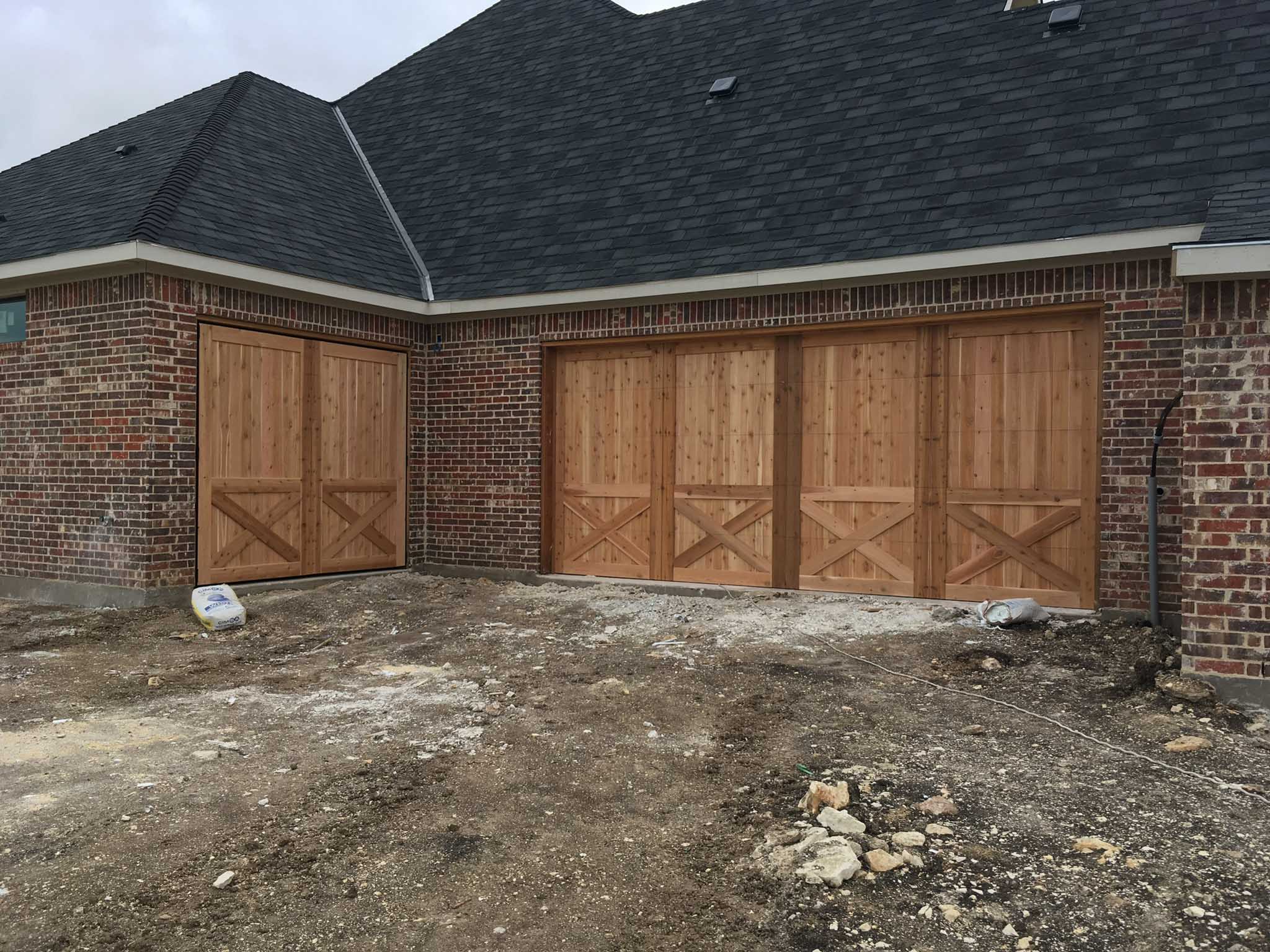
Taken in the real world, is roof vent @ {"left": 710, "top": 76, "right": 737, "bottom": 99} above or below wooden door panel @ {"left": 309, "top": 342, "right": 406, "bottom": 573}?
above

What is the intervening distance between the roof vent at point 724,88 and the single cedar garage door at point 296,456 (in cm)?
481

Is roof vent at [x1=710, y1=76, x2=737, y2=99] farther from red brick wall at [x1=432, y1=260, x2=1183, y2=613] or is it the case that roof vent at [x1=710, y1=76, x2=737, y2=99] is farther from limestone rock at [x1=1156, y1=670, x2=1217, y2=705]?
limestone rock at [x1=1156, y1=670, x2=1217, y2=705]

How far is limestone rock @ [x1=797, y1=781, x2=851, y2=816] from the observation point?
4133 millimetres

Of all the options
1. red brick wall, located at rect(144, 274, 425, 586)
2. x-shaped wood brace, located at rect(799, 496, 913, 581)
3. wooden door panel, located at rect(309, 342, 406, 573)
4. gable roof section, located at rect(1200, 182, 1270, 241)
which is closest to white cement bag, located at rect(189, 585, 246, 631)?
red brick wall, located at rect(144, 274, 425, 586)

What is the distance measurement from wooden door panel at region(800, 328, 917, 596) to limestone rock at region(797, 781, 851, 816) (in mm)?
4998

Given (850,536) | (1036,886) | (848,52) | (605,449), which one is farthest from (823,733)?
(848,52)

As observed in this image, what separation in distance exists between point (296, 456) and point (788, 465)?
515 centimetres

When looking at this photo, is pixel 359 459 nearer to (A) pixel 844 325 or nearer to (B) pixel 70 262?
(B) pixel 70 262

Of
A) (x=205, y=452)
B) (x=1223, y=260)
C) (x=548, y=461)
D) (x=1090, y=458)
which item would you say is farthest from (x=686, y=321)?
(x=1223, y=260)

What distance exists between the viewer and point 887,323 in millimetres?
8938

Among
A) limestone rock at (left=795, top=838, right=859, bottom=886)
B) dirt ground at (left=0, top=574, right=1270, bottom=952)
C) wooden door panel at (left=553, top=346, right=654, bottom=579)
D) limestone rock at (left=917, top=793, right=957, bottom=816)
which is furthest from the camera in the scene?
wooden door panel at (left=553, top=346, right=654, bottom=579)

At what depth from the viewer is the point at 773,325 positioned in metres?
9.41

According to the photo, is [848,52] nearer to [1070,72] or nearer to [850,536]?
[1070,72]

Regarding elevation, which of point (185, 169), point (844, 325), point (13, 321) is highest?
point (185, 169)
